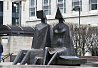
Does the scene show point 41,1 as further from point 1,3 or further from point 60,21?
point 60,21

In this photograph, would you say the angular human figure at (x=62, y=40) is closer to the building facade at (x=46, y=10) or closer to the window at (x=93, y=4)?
the building facade at (x=46, y=10)

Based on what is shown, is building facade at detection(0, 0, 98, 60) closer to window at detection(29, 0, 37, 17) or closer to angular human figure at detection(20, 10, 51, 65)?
window at detection(29, 0, 37, 17)

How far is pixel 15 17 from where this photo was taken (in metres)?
75.8

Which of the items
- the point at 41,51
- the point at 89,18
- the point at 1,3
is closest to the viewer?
the point at 41,51

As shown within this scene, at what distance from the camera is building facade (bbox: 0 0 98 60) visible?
60.5 meters

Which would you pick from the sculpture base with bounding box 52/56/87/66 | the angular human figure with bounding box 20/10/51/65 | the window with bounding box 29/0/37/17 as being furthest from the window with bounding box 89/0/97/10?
the sculpture base with bounding box 52/56/87/66

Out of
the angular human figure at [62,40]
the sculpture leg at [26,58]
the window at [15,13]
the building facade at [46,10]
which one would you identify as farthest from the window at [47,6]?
the sculpture leg at [26,58]

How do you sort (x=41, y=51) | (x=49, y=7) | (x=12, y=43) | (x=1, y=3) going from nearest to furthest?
1. (x=41, y=51)
2. (x=12, y=43)
3. (x=49, y=7)
4. (x=1, y=3)

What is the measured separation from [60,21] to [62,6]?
4860 centimetres

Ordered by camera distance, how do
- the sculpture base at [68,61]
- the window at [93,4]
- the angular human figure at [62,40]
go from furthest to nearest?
the window at [93,4]
the angular human figure at [62,40]
the sculpture base at [68,61]

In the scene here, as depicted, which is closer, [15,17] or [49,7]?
[49,7]

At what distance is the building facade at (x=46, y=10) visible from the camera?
198 feet

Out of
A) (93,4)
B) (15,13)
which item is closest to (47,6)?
(93,4)

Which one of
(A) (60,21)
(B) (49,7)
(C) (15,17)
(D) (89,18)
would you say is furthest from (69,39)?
(C) (15,17)
